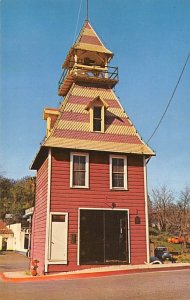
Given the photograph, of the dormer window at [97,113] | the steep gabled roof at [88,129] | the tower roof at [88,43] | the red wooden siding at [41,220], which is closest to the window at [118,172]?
the steep gabled roof at [88,129]

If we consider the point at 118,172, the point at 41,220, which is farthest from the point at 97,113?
the point at 41,220

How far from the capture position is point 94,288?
11641 millimetres

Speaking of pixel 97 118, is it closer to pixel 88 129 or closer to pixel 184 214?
pixel 88 129

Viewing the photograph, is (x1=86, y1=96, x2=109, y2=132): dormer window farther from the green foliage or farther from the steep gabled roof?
the green foliage

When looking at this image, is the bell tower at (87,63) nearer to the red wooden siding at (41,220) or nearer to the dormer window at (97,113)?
the dormer window at (97,113)

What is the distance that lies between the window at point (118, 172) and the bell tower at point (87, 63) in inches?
198

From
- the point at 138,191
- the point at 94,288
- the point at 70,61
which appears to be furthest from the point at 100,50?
the point at 94,288

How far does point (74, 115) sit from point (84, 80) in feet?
9.12

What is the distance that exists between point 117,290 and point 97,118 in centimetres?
1067

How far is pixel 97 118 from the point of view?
20.0 meters

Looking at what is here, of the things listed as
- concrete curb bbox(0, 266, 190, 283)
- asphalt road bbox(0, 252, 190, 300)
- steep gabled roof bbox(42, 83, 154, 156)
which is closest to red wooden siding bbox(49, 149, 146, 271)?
steep gabled roof bbox(42, 83, 154, 156)

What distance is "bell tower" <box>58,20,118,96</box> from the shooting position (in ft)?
71.2

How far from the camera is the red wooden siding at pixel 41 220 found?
59.3ft

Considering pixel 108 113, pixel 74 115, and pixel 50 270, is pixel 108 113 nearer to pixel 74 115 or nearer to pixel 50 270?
pixel 74 115
